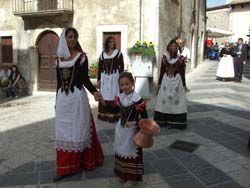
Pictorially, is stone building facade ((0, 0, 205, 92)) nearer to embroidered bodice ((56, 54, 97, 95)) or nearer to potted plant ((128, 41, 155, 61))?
potted plant ((128, 41, 155, 61))

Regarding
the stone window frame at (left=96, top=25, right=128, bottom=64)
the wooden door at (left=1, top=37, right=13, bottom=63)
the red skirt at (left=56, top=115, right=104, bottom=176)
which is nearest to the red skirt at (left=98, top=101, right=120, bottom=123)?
the red skirt at (left=56, top=115, right=104, bottom=176)

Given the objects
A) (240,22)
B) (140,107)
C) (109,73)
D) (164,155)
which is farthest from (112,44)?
(240,22)

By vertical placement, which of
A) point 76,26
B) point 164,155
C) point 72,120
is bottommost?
point 164,155

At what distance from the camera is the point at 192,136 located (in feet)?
18.9

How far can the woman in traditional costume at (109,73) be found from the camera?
694 centimetres

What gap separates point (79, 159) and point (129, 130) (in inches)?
34.5

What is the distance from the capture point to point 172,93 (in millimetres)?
6160

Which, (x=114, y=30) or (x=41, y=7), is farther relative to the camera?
(x=41, y=7)

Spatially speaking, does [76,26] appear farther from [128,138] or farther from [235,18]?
[235,18]

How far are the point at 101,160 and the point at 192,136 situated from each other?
6.85ft

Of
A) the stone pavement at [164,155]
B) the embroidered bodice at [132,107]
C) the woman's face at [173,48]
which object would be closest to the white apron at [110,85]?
the stone pavement at [164,155]

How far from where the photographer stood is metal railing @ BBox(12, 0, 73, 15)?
11.8 metres

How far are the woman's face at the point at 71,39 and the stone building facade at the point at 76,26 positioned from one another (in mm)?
7045

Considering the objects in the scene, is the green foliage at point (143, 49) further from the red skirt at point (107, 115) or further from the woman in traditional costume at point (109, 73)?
the red skirt at point (107, 115)
